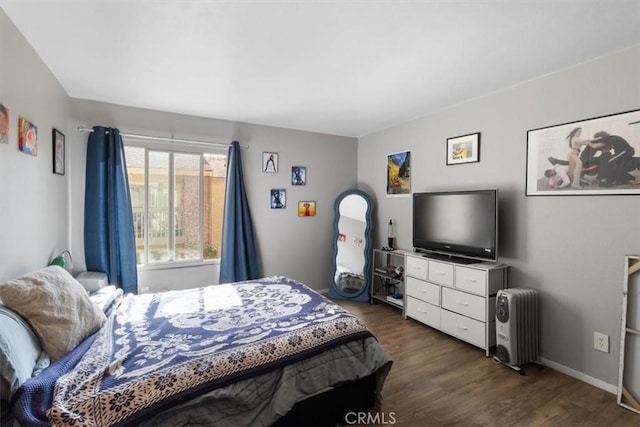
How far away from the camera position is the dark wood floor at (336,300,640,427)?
1.94m

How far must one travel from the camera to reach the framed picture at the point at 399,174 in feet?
13.1

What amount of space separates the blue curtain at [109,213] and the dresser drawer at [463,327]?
3.34 m

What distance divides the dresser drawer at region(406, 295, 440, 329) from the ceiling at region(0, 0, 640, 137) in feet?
7.30

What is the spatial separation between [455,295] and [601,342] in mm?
1076

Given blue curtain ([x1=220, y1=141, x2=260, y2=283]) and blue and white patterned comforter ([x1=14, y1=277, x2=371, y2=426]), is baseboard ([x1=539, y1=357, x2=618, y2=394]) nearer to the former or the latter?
blue and white patterned comforter ([x1=14, y1=277, x2=371, y2=426])

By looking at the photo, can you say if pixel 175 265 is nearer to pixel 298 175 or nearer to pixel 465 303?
pixel 298 175

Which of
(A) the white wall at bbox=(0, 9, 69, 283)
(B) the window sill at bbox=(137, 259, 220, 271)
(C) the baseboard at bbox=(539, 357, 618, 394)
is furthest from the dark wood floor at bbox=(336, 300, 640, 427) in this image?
(A) the white wall at bbox=(0, 9, 69, 283)

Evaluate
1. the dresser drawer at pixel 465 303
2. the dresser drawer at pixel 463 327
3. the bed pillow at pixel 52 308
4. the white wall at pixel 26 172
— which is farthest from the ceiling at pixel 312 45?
the dresser drawer at pixel 463 327

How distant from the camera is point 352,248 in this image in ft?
14.6

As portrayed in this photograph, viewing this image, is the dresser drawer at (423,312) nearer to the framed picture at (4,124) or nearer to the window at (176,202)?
the window at (176,202)

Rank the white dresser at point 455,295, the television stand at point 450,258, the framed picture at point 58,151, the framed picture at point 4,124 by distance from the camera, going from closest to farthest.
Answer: the framed picture at point 4,124 < the framed picture at point 58,151 < the white dresser at point 455,295 < the television stand at point 450,258

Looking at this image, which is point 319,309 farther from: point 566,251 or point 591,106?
point 591,106

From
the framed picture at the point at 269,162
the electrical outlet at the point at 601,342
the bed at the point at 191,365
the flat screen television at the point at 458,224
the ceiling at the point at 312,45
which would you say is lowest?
the electrical outlet at the point at 601,342

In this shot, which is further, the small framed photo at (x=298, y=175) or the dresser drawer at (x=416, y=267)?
the small framed photo at (x=298, y=175)
